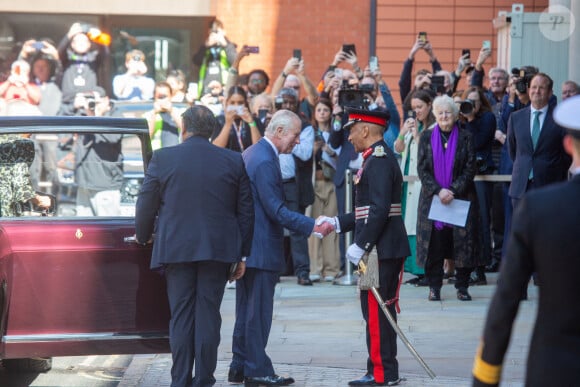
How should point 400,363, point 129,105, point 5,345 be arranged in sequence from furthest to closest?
point 129,105, point 400,363, point 5,345

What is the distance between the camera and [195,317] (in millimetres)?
7406

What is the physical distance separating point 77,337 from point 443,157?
5.05 metres

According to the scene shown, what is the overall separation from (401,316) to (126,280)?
3905 mm

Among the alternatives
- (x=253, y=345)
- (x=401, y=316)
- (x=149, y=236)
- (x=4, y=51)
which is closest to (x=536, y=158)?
(x=401, y=316)

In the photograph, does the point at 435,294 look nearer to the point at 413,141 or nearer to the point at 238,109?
the point at 413,141

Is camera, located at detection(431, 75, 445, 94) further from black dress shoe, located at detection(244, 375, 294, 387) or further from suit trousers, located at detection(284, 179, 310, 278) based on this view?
black dress shoe, located at detection(244, 375, 294, 387)

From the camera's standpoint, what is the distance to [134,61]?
17.4 metres

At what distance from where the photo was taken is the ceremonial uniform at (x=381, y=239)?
7.96 metres

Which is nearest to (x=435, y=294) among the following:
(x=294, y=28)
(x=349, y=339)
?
(x=349, y=339)

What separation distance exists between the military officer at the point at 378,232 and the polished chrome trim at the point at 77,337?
1.39m

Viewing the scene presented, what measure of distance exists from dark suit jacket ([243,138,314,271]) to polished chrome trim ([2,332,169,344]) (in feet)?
2.78

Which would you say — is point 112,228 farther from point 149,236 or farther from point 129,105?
point 129,105

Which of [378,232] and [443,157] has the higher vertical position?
[443,157]

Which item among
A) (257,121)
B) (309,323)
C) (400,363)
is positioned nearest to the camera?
(400,363)
